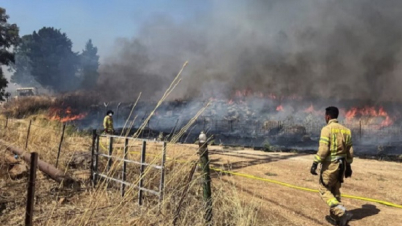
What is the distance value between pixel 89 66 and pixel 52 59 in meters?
8.56

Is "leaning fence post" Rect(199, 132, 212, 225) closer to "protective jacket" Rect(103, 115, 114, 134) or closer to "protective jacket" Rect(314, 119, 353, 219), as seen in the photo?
"protective jacket" Rect(314, 119, 353, 219)

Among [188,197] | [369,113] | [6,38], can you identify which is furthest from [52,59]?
[188,197]

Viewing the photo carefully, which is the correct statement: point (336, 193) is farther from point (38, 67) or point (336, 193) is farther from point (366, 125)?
point (38, 67)

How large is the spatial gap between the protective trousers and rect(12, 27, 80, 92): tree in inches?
1811

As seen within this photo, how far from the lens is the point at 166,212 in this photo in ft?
10.8

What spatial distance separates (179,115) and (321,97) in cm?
1302

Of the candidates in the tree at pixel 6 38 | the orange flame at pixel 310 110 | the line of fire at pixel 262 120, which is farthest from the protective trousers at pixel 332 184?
the tree at pixel 6 38

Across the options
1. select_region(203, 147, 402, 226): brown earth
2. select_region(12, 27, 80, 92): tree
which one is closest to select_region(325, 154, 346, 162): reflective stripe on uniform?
select_region(203, 147, 402, 226): brown earth

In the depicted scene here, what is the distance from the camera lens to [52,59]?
48.5 metres

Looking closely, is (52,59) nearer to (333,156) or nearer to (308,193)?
(308,193)

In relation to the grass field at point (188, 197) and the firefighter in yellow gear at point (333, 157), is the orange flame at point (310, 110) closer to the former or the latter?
the grass field at point (188, 197)

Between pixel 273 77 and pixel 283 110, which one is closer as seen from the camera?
pixel 283 110

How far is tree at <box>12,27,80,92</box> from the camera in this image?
47219 millimetres

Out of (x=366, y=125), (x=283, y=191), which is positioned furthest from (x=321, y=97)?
(x=283, y=191)
